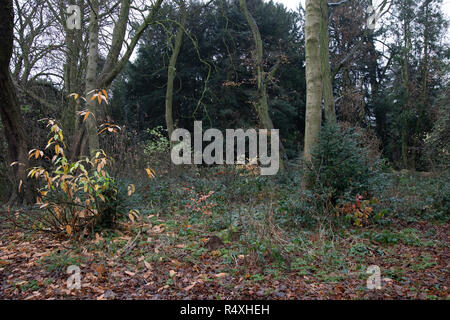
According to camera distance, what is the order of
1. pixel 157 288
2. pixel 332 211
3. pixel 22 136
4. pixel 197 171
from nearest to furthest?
pixel 157 288, pixel 332 211, pixel 22 136, pixel 197 171

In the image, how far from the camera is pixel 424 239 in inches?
193

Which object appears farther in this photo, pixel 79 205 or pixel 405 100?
pixel 405 100

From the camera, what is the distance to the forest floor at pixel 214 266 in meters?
3.22

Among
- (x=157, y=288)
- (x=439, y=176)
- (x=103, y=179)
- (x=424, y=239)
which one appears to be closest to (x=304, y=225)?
(x=424, y=239)

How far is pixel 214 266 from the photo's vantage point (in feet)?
12.6

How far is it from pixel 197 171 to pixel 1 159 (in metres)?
5.13

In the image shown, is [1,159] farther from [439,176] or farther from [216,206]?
[439,176]

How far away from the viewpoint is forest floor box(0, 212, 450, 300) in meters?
3.22
